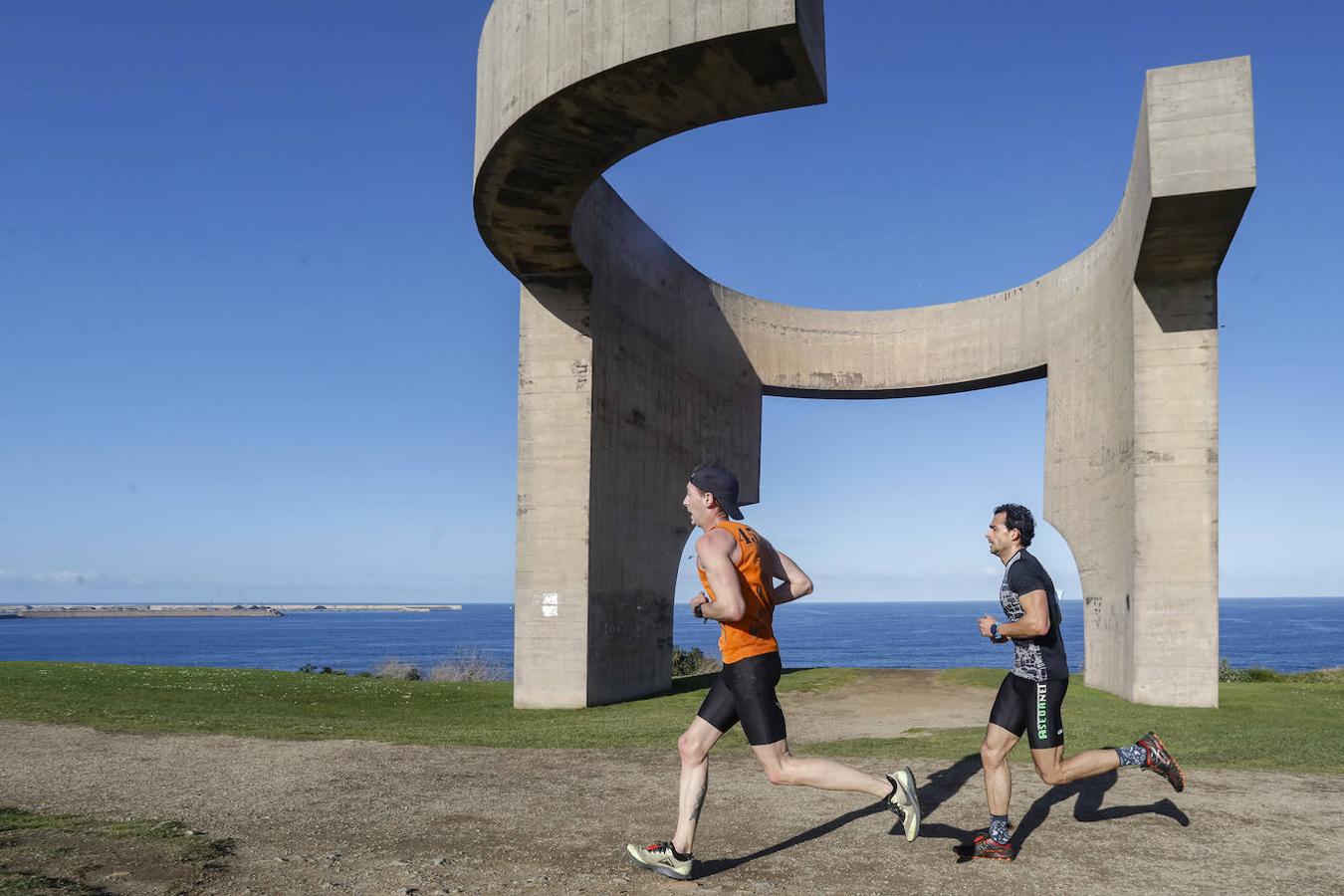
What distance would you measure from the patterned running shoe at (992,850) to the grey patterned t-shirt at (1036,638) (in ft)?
2.60

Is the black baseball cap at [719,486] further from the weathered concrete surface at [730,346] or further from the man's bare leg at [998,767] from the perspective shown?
the weathered concrete surface at [730,346]

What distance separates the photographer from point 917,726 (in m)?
10.4

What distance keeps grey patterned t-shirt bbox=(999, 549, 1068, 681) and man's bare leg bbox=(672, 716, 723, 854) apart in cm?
157

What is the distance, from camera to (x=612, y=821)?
5445mm

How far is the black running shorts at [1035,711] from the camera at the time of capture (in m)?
4.62

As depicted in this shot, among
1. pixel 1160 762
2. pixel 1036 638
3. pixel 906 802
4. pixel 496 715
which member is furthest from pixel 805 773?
pixel 496 715

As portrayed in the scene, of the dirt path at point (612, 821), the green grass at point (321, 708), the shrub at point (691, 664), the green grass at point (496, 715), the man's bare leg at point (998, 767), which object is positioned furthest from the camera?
the shrub at point (691, 664)

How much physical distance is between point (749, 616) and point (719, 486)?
61 cm

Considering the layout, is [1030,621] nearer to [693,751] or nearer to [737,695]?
[737,695]

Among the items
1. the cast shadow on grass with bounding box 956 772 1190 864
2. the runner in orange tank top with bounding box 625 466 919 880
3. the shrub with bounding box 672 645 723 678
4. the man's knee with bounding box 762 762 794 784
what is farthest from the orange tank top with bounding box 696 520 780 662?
the shrub with bounding box 672 645 723 678

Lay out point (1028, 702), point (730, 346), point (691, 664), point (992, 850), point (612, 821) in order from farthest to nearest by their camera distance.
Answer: point (691, 664) < point (730, 346) < point (612, 821) < point (1028, 702) < point (992, 850)

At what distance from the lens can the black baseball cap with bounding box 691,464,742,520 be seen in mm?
4406

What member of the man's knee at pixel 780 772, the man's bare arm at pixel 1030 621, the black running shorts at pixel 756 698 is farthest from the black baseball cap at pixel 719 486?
the man's bare arm at pixel 1030 621

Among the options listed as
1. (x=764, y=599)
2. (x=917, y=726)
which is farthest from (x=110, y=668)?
(x=764, y=599)
